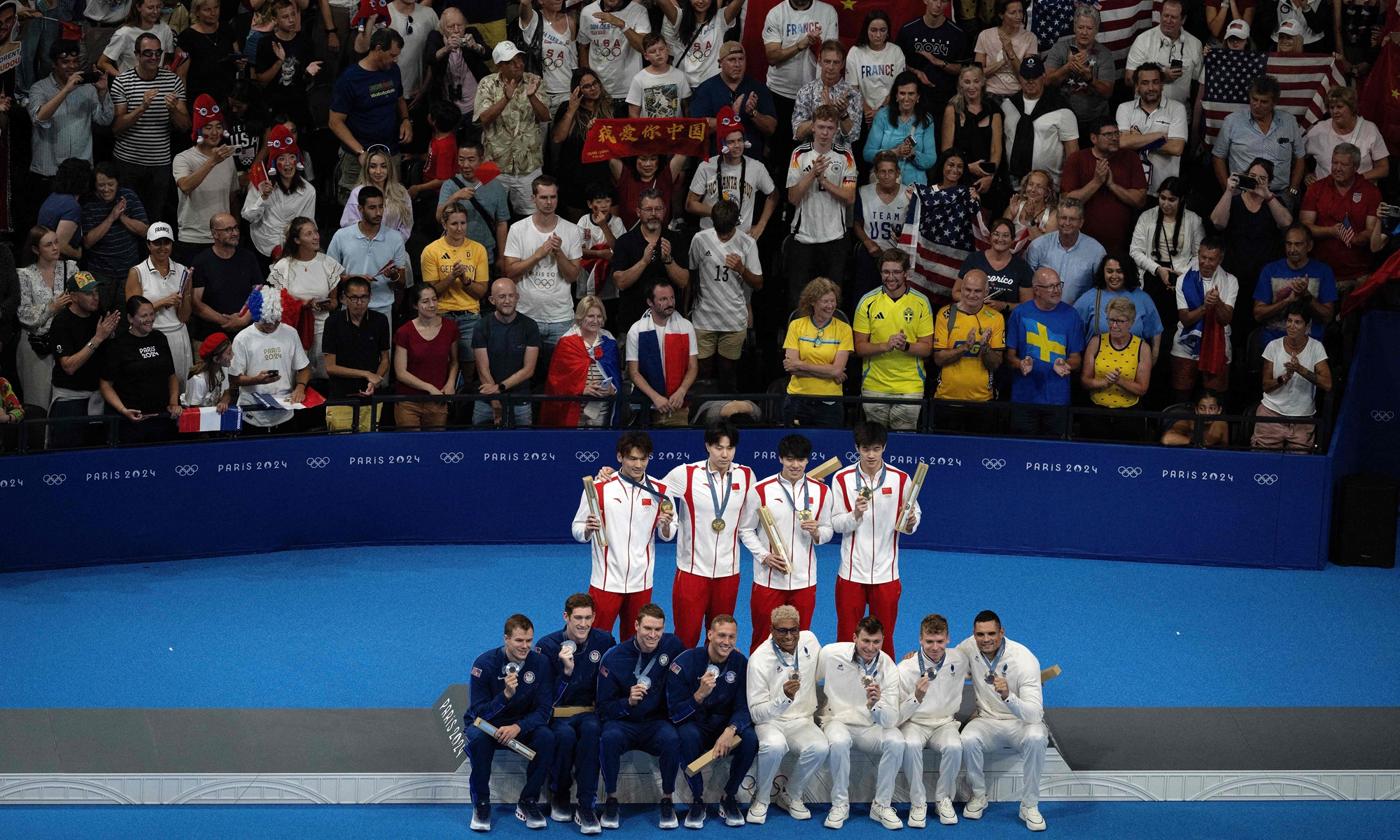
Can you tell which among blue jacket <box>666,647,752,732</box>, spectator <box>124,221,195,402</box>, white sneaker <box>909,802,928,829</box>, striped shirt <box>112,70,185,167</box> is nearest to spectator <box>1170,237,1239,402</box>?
white sneaker <box>909,802,928,829</box>

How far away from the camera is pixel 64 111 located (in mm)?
14703

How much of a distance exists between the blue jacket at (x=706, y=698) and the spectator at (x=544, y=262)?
18.2 feet

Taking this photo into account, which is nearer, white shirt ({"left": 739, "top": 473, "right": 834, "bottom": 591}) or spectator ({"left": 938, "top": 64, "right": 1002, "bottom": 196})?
white shirt ({"left": 739, "top": 473, "right": 834, "bottom": 591})

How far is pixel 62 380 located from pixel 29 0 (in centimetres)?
455

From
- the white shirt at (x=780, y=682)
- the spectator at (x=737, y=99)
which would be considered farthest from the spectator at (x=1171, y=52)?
the white shirt at (x=780, y=682)

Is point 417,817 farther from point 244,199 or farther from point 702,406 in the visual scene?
point 244,199

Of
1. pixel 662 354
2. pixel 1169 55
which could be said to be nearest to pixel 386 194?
pixel 662 354

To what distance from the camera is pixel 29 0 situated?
15.2 meters

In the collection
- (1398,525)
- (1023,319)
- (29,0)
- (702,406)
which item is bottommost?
(1398,525)

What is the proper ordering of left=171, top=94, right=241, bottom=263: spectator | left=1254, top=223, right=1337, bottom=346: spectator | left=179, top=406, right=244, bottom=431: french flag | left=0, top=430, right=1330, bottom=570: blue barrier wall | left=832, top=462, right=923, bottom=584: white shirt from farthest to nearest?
left=171, top=94, right=241, bottom=263: spectator
left=1254, top=223, right=1337, bottom=346: spectator
left=0, top=430, right=1330, bottom=570: blue barrier wall
left=179, top=406, right=244, bottom=431: french flag
left=832, top=462, right=923, bottom=584: white shirt

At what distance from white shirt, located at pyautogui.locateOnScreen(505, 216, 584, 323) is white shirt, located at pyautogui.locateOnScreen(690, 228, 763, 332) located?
45.6 inches

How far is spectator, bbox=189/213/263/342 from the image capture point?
13703 millimetres

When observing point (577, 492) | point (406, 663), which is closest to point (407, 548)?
point (577, 492)

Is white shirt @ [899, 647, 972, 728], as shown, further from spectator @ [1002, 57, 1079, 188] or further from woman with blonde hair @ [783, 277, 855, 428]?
spectator @ [1002, 57, 1079, 188]
